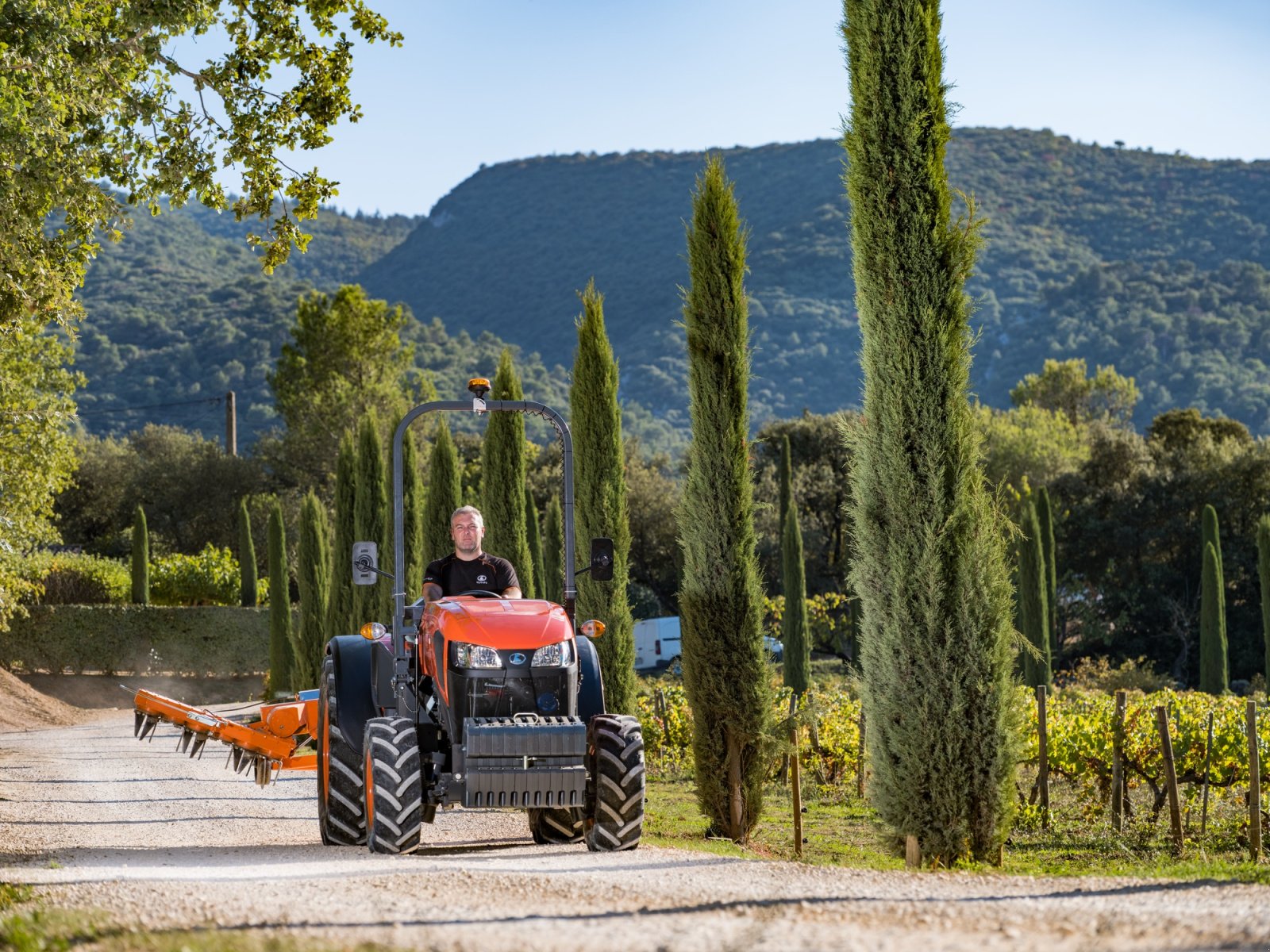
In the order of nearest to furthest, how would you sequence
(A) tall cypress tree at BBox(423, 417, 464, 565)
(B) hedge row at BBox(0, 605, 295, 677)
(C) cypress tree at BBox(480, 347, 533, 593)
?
(C) cypress tree at BBox(480, 347, 533, 593) < (A) tall cypress tree at BBox(423, 417, 464, 565) < (B) hedge row at BBox(0, 605, 295, 677)

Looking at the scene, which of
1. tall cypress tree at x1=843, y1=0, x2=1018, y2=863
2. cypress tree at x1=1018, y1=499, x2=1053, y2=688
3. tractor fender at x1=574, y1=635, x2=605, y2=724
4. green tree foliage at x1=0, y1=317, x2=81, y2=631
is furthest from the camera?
cypress tree at x1=1018, y1=499, x2=1053, y2=688

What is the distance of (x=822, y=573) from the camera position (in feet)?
133

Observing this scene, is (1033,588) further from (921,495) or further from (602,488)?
(921,495)

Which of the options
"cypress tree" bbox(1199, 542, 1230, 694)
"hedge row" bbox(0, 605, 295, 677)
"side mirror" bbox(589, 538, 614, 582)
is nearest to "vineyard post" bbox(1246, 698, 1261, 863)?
"side mirror" bbox(589, 538, 614, 582)

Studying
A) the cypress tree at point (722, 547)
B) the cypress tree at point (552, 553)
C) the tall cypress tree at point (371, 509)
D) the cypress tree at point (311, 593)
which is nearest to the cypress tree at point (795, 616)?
the cypress tree at point (552, 553)

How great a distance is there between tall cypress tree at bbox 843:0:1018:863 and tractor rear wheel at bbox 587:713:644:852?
1384 mm

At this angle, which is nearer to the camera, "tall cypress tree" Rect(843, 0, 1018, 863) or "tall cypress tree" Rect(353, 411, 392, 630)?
"tall cypress tree" Rect(843, 0, 1018, 863)

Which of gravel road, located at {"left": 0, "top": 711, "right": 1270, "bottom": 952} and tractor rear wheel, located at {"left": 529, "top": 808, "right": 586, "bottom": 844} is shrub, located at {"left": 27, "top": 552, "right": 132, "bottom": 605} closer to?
gravel road, located at {"left": 0, "top": 711, "right": 1270, "bottom": 952}

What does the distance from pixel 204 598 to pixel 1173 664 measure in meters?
25.7

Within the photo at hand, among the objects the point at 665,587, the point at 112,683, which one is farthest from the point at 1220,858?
the point at 665,587

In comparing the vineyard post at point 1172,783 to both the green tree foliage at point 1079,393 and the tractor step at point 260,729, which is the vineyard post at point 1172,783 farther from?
the green tree foliage at point 1079,393

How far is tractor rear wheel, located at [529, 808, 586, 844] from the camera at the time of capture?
8461 mm

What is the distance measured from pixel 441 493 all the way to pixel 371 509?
1.78 m

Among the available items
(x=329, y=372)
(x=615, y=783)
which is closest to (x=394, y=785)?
(x=615, y=783)
